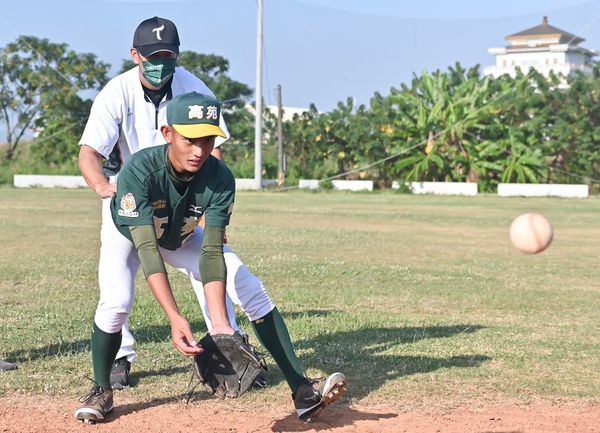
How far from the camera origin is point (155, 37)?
555 centimetres

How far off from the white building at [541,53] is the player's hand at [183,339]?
11114cm

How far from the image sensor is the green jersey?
4.73 meters

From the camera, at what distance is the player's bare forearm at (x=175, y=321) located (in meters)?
4.15

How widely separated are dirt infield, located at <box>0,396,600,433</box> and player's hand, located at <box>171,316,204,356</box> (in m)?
0.84

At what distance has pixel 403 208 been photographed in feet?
98.3

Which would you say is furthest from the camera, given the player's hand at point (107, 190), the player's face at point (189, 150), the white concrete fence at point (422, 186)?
the white concrete fence at point (422, 186)

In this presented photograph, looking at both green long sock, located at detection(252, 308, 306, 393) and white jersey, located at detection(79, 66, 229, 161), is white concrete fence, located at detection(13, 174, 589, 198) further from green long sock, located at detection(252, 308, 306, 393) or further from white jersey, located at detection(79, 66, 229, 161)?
green long sock, located at detection(252, 308, 306, 393)

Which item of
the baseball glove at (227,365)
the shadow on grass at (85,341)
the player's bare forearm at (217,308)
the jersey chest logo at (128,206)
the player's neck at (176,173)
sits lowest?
the shadow on grass at (85,341)

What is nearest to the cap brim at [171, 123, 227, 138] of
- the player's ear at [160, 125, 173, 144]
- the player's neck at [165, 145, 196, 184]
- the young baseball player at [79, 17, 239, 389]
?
the player's ear at [160, 125, 173, 144]

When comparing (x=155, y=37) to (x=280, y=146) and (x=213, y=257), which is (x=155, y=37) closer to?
(x=213, y=257)

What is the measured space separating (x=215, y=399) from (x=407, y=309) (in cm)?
401

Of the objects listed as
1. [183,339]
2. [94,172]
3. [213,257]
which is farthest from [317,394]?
[94,172]

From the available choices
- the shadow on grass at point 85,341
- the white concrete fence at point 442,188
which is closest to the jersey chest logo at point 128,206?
the shadow on grass at point 85,341

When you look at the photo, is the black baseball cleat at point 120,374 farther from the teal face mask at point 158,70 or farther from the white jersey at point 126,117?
the teal face mask at point 158,70
